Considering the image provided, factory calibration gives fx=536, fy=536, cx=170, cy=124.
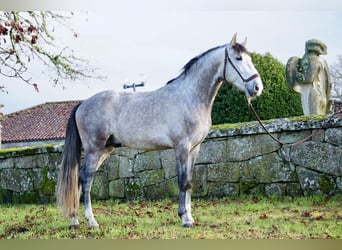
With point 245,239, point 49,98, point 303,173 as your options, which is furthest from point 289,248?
point 49,98

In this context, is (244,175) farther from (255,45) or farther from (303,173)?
(255,45)

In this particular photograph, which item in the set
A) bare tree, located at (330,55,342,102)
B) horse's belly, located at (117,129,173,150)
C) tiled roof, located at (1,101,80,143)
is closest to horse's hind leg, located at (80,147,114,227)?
horse's belly, located at (117,129,173,150)

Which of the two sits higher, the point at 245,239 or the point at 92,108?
the point at 92,108

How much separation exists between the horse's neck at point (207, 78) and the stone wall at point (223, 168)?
67cm

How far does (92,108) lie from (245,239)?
1.40 meters

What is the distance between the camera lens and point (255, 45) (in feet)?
13.2

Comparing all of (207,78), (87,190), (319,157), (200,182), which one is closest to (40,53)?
(87,190)

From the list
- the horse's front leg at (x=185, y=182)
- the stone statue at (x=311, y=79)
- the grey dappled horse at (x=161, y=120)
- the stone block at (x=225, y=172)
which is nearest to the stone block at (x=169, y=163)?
the stone block at (x=225, y=172)

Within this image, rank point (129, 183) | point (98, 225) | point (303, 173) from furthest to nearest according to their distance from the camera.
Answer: point (129, 183) → point (303, 173) → point (98, 225)

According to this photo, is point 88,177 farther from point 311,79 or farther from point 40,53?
point 311,79

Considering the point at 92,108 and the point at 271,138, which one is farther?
the point at 271,138

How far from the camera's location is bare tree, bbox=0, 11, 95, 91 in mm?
4172

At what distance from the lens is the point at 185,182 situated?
354 cm

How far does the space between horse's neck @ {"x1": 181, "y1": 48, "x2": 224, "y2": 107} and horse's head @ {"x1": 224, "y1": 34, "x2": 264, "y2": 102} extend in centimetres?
6
